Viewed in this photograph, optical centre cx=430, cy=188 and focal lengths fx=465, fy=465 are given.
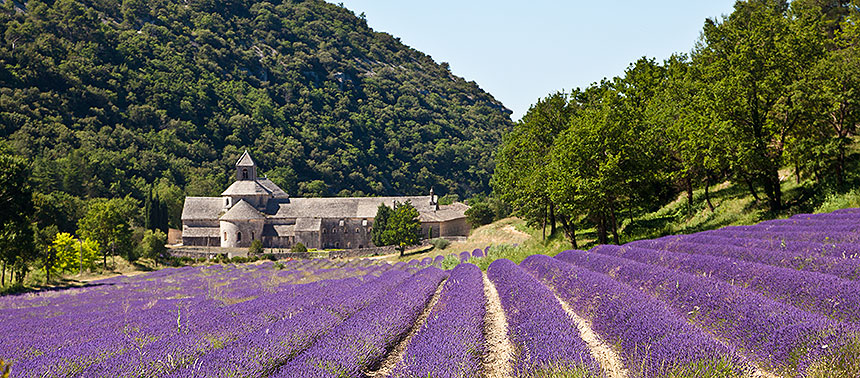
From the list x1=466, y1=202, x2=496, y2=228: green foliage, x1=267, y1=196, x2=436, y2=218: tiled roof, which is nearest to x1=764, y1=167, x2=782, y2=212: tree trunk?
x1=466, y1=202, x2=496, y2=228: green foliage

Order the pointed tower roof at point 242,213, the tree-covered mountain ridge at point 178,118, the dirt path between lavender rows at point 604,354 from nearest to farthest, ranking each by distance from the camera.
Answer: the dirt path between lavender rows at point 604,354 < the pointed tower roof at point 242,213 < the tree-covered mountain ridge at point 178,118

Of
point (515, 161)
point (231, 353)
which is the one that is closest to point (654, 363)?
point (231, 353)

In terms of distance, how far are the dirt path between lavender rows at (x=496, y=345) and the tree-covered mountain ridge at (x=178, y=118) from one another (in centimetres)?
8774

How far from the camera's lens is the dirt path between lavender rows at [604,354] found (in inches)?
224

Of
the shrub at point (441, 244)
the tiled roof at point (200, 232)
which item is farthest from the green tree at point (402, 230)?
the tiled roof at point (200, 232)

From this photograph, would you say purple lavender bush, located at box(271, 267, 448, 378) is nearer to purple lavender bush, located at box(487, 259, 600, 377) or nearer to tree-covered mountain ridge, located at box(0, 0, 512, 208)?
A: purple lavender bush, located at box(487, 259, 600, 377)

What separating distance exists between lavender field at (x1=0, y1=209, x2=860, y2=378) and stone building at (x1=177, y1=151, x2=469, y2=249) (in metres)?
63.6

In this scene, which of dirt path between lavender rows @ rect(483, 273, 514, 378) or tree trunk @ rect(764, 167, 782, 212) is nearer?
dirt path between lavender rows @ rect(483, 273, 514, 378)

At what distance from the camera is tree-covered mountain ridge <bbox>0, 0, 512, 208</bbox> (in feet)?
317

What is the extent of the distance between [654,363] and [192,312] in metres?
9.06

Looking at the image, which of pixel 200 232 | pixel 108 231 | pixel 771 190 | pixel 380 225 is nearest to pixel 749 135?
pixel 771 190

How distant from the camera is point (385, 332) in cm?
718

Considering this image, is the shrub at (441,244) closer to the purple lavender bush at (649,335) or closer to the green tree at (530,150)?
the green tree at (530,150)

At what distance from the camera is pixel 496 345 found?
297 inches
